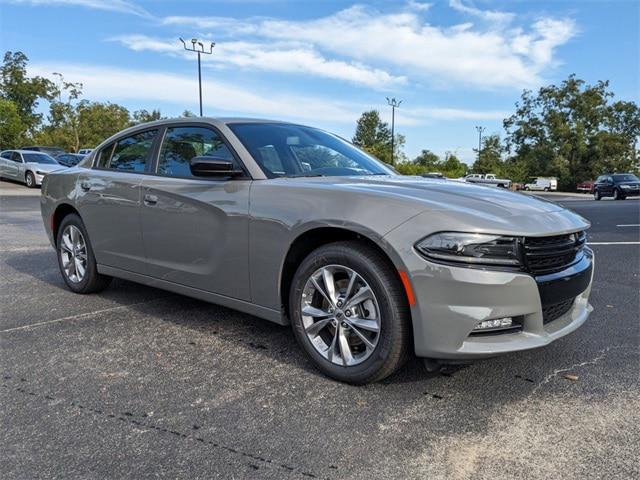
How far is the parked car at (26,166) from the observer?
22.7 meters

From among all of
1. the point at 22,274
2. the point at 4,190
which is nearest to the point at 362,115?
the point at 4,190

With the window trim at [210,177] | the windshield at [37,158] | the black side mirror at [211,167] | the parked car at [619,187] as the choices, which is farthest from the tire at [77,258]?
the parked car at [619,187]

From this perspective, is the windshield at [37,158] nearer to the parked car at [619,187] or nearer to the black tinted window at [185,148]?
the black tinted window at [185,148]

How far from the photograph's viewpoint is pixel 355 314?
2.93 m

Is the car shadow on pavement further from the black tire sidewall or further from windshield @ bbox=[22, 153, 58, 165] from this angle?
windshield @ bbox=[22, 153, 58, 165]

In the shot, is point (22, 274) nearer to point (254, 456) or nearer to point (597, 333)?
point (254, 456)

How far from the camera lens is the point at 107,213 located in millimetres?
4469

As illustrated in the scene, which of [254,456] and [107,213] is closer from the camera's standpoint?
[254,456]

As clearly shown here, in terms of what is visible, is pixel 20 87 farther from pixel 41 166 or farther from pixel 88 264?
pixel 88 264

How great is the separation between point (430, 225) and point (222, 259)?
149 centimetres

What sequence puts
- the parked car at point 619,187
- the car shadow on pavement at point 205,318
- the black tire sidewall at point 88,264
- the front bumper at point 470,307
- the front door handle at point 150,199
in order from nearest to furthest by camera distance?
1. the front bumper at point 470,307
2. the car shadow on pavement at point 205,318
3. the front door handle at point 150,199
4. the black tire sidewall at point 88,264
5. the parked car at point 619,187

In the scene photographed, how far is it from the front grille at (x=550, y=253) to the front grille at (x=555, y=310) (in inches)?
7.4

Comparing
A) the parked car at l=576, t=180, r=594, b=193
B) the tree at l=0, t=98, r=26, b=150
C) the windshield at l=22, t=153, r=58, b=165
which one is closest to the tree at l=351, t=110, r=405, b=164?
the parked car at l=576, t=180, r=594, b=193

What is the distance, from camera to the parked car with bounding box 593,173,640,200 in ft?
102
